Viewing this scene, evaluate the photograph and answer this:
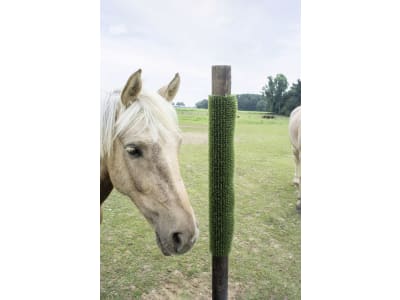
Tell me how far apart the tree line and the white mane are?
0.44 m

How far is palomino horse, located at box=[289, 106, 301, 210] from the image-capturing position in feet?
5.13

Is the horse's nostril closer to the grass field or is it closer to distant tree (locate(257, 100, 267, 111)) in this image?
the grass field

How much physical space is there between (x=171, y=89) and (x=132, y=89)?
20cm

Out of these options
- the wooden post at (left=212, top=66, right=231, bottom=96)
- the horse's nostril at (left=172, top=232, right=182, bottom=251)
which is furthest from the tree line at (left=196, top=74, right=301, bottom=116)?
the horse's nostril at (left=172, top=232, right=182, bottom=251)

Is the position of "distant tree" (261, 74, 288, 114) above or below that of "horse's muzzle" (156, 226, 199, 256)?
above

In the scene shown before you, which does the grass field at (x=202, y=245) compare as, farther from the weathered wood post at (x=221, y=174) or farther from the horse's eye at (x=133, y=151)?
the horse's eye at (x=133, y=151)

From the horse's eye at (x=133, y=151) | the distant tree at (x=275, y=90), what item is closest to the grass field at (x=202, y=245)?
the distant tree at (x=275, y=90)

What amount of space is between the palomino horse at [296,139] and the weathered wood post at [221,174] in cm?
33

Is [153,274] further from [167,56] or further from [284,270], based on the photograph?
[167,56]

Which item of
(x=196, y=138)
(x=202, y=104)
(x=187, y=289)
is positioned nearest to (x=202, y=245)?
(x=187, y=289)

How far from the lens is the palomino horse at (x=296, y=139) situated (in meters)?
1.56

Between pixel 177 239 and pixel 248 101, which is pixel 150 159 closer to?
pixel 177 239

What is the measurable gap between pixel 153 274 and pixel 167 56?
1010 millimetres
